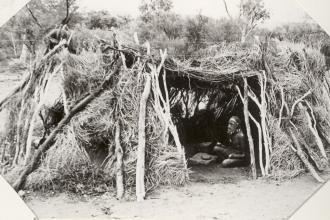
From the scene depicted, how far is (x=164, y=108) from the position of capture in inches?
187

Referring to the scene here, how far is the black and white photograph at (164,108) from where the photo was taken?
4.55 metres

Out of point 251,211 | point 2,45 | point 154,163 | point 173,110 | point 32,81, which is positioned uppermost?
point 2,45

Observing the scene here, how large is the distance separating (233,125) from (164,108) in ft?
2.29

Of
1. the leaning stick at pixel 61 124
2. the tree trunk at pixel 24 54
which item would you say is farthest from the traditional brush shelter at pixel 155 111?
the tree trunk at pixel 24 54

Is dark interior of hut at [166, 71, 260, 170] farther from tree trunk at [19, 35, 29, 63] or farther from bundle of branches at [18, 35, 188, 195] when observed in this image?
tree trunk at [19, 35, 29, 63]

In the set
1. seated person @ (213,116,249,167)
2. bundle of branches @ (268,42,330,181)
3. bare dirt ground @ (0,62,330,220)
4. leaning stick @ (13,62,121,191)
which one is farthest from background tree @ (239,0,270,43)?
bare dirt ground @ (0,62,330,220)

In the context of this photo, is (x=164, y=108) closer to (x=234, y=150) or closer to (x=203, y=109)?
(x=203, y=109)

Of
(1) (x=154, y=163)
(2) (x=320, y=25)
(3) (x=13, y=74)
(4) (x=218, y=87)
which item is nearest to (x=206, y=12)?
(4) (x=218, y=87)

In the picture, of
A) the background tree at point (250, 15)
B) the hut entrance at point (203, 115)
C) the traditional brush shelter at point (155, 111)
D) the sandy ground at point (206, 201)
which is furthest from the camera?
the background tree at point (250, 15)

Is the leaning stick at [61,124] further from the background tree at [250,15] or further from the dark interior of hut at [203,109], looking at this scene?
the background tree at [250,15]

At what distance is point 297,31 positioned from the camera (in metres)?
4.91

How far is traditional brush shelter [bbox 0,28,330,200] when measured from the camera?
4582mm

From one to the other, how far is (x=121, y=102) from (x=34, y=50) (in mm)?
939

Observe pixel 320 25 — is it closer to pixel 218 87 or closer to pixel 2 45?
pixel 218 87
